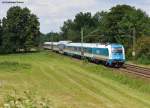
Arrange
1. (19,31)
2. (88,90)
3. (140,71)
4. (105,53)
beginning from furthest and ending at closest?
(19,31) → (105,53) → (140,71) → (88,90)

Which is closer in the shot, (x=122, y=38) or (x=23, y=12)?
(x=122, y=38)

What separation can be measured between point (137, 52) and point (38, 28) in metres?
51.9

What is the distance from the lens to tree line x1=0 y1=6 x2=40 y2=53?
5089 inches

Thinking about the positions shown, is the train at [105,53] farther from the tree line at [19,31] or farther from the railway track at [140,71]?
the tree line at [19,31]

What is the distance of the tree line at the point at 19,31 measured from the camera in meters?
129

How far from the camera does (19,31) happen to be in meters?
132

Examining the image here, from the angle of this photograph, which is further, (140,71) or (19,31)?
(19,31)

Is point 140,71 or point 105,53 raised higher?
point 105,53

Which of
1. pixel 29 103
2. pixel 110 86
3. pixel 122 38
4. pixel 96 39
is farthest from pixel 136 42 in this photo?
pixel 29 103

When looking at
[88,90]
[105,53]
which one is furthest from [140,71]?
[88,90]

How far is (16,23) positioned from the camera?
132 meters

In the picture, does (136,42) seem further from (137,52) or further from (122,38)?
(122,38)

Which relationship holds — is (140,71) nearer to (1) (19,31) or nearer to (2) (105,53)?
(2) (105,53)

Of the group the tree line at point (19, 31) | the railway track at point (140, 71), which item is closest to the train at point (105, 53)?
the railway track at point (140, 71)
